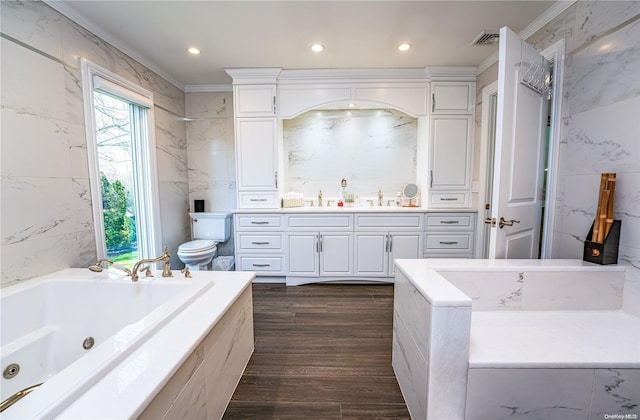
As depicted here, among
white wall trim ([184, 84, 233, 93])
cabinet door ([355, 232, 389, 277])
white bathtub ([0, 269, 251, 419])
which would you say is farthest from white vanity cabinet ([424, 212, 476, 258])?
white wall trim ([184, 84, 233, 93])

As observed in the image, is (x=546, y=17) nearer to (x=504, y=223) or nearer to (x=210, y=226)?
(x=504, y=223)

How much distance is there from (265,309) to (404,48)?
2715 millimetres

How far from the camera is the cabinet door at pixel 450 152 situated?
9.59ft

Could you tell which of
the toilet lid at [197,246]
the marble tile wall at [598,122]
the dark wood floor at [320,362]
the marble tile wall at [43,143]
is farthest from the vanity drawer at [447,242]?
the marble tile wall at [43,143]

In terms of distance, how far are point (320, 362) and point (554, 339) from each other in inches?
48.6

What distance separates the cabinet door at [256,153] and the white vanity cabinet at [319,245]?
0.54 m

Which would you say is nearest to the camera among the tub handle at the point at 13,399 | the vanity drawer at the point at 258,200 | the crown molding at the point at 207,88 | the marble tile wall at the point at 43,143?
the tub handle at the point at 13,399

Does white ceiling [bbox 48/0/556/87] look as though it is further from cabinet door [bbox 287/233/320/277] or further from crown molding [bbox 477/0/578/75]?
cabinet door [bbox 287/233/320/277]

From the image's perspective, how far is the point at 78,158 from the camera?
6.23ft

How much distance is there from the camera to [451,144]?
2.94 m

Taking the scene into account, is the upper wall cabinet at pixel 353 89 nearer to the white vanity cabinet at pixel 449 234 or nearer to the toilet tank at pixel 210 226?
the white vanity cabinet at pixel 449 234

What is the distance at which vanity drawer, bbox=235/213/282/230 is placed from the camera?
117 inches

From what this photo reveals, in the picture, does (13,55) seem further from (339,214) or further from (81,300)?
(339,214)

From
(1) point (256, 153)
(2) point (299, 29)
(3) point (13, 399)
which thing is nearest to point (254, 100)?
(1) point (256, 153)
